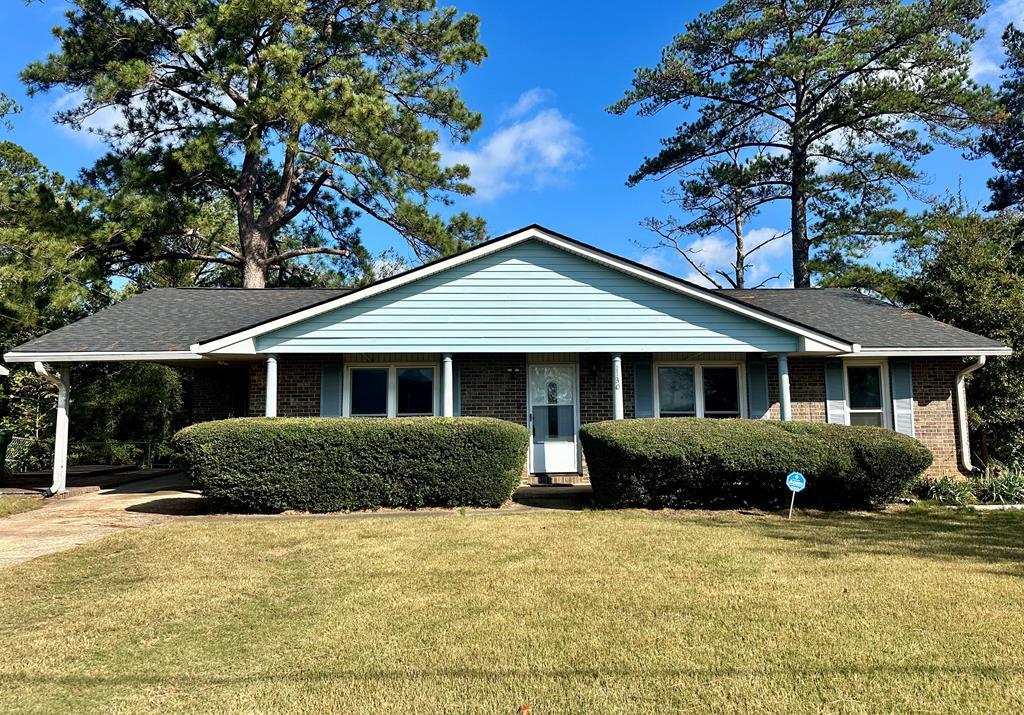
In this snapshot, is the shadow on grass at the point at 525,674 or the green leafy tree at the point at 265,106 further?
the green leafy tree at the point at 265,106

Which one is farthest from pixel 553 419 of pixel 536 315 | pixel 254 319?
pixel 254 319

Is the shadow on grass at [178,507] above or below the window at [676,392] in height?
below

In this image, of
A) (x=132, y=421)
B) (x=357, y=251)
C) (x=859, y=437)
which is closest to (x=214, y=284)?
(x=357, y=251)

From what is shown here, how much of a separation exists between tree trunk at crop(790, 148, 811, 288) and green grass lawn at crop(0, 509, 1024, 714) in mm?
17250

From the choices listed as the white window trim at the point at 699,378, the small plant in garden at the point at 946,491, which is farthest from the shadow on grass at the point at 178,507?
the small plant in garden at the point at 946,491

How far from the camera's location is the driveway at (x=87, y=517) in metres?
7.13

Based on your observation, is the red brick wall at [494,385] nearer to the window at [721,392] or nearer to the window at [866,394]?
the window at [721,392]

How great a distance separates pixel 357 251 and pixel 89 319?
1349 cm

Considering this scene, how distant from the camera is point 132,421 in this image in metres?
17.9

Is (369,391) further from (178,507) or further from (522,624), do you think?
(522,624)

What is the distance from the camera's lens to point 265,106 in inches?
742

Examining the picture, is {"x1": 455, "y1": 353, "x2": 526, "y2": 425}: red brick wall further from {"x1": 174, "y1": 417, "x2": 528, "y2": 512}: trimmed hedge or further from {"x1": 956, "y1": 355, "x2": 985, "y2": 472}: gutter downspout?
{"x1": 956, "y1": 355, "x2": 985, "y2": 472}: gutter downspout

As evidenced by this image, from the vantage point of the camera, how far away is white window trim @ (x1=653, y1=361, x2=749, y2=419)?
12.3 metres

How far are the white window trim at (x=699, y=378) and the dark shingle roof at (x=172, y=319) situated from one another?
6401 mm
